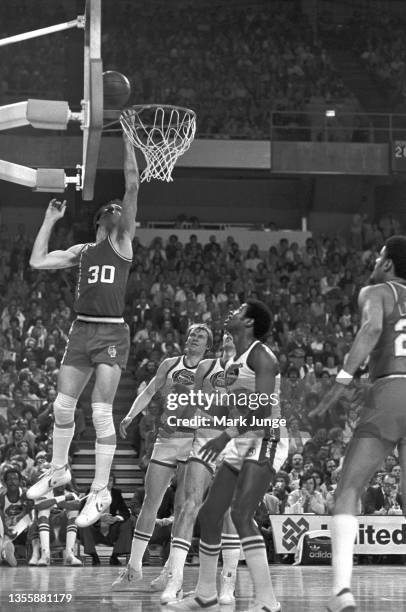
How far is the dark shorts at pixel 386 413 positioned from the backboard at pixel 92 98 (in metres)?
2.82

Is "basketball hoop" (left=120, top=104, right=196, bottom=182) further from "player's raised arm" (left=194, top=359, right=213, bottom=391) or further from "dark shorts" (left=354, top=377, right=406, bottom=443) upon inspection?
"dark shorts" (left=354, top=377, right=406, bottom=443)

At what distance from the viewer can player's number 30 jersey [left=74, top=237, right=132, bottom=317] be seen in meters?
9.39

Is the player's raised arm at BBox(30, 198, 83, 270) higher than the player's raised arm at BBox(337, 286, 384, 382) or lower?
higher

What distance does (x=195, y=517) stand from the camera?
10.1 meters

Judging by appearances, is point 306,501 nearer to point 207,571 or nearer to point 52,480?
point 207,571

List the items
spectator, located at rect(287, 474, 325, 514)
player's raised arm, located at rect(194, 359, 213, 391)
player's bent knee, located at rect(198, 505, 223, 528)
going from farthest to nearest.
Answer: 1. spectator, located at rect(287, 474, 325, 514)
2. player's raised arm, located at rect(194, 359, 213, 391)
3. player's bent knee, located at rect(198, 505, 223, 528)

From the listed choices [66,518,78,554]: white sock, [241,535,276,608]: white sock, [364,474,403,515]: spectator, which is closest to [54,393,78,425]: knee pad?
[241,535,276,608]: white sock

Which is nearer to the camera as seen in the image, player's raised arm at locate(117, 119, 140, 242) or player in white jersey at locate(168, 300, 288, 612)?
player in white jersey at locate(168, 300, 288, 612)

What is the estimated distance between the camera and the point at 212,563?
9141mm

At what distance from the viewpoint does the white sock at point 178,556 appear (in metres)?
9.80

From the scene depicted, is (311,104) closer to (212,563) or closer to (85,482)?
(85,482)

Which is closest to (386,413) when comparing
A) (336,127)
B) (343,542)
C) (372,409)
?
(372,409)

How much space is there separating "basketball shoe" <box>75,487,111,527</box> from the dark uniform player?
2.67 metres

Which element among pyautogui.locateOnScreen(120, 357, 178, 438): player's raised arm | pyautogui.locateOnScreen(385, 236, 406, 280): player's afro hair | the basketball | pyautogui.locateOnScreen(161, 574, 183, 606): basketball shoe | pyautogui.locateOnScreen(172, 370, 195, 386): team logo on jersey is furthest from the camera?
pyautogui.locateOnScreen(172, 370, 195, 386): team logo on jersey
